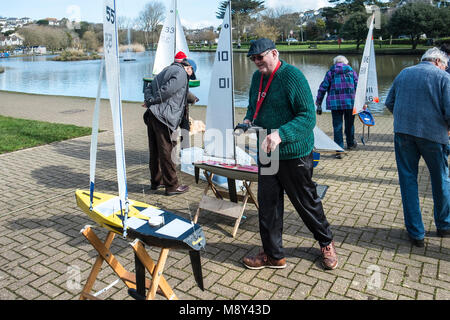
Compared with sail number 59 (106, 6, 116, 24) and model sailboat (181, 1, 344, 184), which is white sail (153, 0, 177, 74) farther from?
sail number 59 (106, 6, 116, 24)

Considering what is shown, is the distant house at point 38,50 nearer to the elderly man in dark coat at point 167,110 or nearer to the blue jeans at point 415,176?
the elderly man in dark coat at point 167,110

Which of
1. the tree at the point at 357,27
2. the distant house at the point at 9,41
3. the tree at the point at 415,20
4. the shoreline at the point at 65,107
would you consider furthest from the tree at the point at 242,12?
the distant house at the point at 9,41

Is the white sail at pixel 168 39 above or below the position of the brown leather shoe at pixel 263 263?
above

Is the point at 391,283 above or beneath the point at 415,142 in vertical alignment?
beneath

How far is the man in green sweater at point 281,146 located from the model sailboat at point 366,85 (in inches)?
174

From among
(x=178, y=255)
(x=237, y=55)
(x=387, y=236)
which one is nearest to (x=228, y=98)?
(x=178, y=255)

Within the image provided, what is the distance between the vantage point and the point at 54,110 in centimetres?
1463

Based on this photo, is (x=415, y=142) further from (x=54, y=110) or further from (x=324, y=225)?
(x=54, y=110)

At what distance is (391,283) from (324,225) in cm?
71

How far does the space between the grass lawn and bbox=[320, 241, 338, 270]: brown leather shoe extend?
24.7 ft

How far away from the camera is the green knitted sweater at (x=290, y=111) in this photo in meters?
2.99

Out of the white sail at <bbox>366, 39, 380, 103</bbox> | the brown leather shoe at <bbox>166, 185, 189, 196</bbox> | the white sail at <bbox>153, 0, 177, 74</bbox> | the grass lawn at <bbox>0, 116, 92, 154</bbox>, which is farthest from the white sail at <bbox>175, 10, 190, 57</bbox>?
the white sail at <bbox>366, 39, 380, 103</bbox>

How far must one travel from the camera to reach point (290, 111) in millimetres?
3107

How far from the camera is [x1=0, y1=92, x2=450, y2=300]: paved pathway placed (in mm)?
3186
